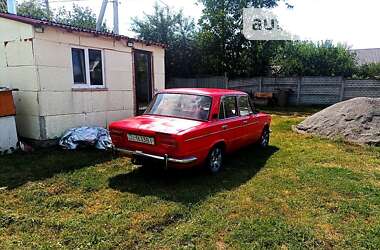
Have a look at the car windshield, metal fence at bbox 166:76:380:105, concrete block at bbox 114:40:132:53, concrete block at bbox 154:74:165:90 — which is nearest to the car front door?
the car windshield

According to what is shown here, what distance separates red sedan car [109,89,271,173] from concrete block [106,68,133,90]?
3081 mm

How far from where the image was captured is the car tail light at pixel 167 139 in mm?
4884

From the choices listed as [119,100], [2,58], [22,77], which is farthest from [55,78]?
[119,100]

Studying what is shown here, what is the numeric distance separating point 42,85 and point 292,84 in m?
16.0

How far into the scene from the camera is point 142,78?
34.4 feet

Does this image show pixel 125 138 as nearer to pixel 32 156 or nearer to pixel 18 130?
pixel 32 156

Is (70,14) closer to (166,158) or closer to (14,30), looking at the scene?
(14,30)

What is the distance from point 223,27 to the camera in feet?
72.6

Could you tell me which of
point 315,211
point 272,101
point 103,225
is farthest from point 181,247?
point 272,101

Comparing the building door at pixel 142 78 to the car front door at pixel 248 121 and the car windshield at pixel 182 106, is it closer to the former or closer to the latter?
the car windshield at pixel 182 106

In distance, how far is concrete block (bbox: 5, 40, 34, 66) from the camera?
703 cm

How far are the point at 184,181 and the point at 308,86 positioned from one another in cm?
1598

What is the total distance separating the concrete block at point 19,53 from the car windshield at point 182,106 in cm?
310

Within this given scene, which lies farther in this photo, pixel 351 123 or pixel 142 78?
pixel 142 78
